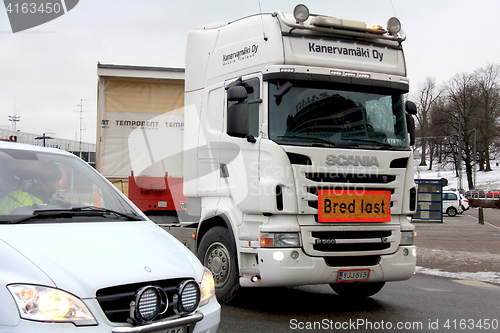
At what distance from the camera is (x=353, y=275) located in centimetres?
625

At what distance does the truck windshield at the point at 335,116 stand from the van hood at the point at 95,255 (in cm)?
277

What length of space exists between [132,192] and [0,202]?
5.52 m

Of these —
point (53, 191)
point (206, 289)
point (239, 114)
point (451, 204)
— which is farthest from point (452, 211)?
point (53, 191)

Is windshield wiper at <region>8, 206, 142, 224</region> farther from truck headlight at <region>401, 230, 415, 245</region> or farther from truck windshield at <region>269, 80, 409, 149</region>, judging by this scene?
truck headlight at <region>401, 230, 415, 245</region>

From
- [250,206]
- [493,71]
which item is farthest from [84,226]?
[493,71]

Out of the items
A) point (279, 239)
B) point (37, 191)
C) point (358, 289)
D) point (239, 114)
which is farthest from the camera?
point (358, 289)

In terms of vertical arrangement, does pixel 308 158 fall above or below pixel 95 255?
above

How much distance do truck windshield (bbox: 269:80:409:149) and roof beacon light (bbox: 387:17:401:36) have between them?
0.82 m

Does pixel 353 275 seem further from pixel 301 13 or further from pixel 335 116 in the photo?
pixel 301 13

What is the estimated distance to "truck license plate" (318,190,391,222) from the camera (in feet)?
20.2

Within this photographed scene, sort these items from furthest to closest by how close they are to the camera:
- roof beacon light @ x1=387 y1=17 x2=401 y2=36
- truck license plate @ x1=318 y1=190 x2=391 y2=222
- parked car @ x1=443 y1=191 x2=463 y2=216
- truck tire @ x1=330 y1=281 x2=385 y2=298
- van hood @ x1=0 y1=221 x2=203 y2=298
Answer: parked car @ x1=443 y1=191 x2=463 y2=216 < truck tire @ x1=330 y1=281 x2=385 y2=298 < roof beacon light @ x1=387 y1=17 x2=401 y2=36 < truck license plate @ x1=318 y1=190 x2=391 y2=222 < van hood @ x1=0 y1=221 x2=203 y2=298

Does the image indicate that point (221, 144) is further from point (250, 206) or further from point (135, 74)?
point (135, 74)

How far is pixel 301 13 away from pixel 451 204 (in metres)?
34.2

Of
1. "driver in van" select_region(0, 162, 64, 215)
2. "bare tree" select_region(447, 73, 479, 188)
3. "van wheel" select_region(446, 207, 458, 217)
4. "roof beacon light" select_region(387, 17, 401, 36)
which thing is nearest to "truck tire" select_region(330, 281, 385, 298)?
"roof beacon light" select_region(387, 17, 401, 36)
